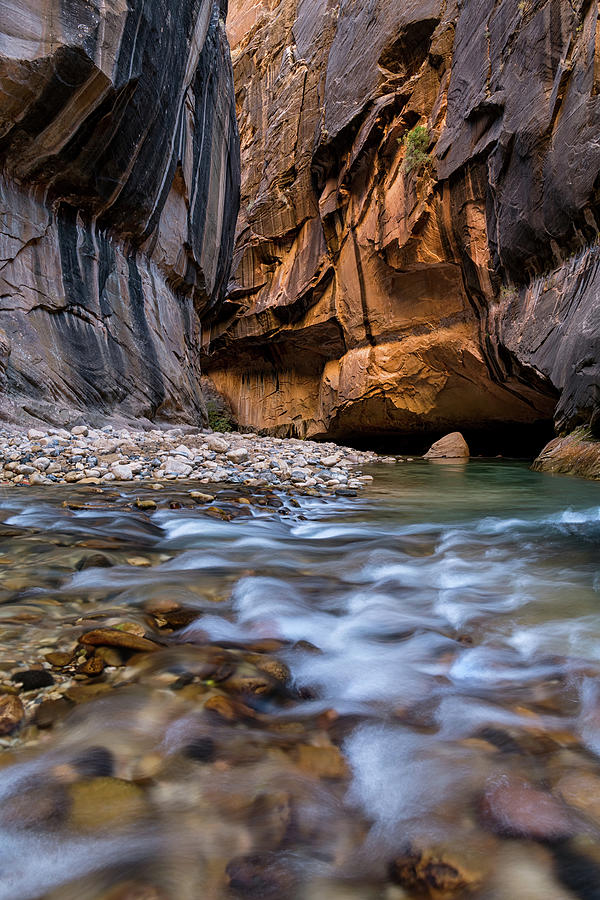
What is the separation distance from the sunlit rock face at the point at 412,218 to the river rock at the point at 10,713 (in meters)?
8.00

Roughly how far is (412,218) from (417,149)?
5.58 feet

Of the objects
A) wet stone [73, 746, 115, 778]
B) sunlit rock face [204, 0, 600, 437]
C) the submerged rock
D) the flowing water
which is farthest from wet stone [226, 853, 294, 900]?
sunlit rock face [204, 0, 600, 437]

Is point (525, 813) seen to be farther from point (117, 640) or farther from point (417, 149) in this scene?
point (417, 149)

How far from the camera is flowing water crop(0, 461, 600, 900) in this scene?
2.49ft

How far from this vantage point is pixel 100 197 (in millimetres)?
9289

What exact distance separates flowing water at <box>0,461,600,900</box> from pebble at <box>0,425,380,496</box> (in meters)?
1.98

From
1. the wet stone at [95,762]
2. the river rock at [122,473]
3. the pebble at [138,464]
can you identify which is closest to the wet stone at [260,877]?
the wet stone at [95,762]

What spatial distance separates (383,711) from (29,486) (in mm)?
4091

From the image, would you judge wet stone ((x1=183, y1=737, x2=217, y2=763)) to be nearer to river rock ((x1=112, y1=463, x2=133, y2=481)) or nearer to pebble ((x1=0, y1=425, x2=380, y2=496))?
pebble ((x1=0, y1=425, x2=380, y2=496))

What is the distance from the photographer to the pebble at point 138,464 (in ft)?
15.7

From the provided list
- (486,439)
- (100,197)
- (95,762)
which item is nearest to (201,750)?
(95,762)

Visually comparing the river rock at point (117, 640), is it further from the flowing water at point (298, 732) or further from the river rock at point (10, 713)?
the river rock at point (10, 713)

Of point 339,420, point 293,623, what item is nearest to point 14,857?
point 293,623

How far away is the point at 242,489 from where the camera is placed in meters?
4.89
